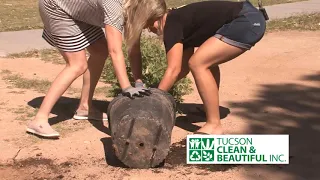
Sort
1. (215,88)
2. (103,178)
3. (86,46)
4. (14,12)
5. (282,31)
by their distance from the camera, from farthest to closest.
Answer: (14,12) → (282,31) → (86,46) → (215,88) → (103,178)

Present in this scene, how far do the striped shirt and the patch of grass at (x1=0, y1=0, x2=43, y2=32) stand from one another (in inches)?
272

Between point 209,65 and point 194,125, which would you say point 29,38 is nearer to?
point 194,125

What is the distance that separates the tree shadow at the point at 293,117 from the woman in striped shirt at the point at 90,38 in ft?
3.80

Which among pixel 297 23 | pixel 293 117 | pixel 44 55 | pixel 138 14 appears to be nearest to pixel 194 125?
pixel 293 117

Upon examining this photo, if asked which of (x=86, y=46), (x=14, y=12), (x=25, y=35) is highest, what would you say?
(x=14, y=12)

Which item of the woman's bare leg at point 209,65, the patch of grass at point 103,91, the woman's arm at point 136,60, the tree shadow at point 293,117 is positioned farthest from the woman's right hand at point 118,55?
the patch of grass at point 103,91

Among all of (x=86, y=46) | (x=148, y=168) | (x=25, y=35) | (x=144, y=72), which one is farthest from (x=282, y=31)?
(x=148, y=168)

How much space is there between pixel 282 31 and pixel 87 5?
6.47 m

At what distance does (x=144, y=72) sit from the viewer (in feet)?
20.0

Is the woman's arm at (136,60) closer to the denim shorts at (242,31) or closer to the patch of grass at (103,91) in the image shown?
the denim shorts at (242,31)

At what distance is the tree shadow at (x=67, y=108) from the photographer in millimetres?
5402

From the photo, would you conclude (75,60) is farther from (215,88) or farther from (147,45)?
(147,45)
